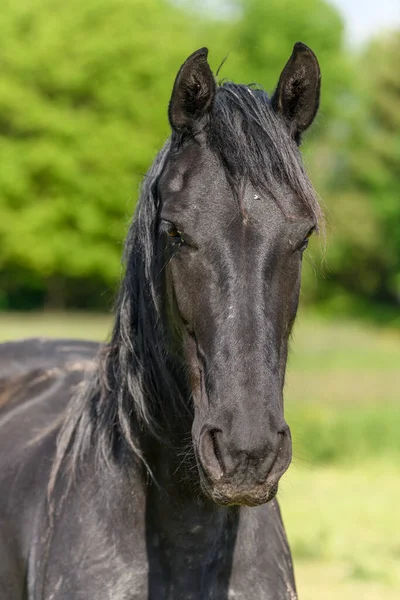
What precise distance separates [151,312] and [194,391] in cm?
38

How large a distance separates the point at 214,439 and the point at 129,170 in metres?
32.0

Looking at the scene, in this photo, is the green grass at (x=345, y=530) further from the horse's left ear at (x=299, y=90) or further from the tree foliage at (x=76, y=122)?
the tree foliage at (x=76, y=122)

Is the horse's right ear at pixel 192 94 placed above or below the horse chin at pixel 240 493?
above

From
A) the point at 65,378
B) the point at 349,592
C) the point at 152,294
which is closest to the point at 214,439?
the point at 152,294

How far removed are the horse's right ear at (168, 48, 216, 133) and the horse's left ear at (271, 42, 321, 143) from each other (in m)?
0.22

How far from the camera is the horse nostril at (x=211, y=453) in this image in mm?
2018

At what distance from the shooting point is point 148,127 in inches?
1340

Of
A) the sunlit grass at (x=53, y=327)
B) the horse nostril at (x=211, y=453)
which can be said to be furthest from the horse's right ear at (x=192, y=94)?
the sunlit grass at (x=53, y=327)

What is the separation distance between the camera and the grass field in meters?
6.86

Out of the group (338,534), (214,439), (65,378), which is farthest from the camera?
(338,534)

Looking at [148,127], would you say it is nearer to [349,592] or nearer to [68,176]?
[68,176]

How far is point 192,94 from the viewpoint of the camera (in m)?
2.41

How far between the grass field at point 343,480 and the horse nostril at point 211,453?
498mm

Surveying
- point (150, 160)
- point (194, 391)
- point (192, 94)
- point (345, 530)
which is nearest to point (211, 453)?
point (194, 391)
